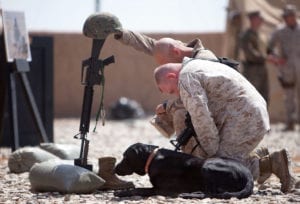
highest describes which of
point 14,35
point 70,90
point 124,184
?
point 14,35

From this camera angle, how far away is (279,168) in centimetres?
676

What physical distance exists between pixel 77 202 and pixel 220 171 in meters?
0.98

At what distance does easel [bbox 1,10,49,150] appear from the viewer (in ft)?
30.8

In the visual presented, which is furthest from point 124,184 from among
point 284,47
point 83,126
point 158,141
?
point 284,47

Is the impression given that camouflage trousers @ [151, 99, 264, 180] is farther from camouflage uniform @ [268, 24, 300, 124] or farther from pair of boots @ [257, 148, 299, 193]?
camouflage uniform @ [268, 24, 300, 124]

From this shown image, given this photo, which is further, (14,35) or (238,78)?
(14,35)

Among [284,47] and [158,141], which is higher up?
[284,47]

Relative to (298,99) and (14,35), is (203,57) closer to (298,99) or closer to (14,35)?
(14,35)

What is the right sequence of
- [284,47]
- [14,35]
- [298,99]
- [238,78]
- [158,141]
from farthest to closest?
1. [298,99]
2. [284,47]
3. [158,141]
4. [14,35]
5. [238,78]

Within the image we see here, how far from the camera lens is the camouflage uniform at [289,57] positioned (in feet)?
46.5

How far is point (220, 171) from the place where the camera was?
6.19 meters

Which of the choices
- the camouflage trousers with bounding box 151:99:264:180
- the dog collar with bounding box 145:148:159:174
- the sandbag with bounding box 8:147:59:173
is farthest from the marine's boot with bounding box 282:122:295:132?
the dog collar with bounding box 145:148:159:174

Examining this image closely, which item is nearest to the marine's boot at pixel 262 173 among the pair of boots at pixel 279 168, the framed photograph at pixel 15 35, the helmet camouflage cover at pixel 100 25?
the pair of boots at pixel 279 168

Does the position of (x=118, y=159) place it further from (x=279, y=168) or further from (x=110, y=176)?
(x=279, y=168)
